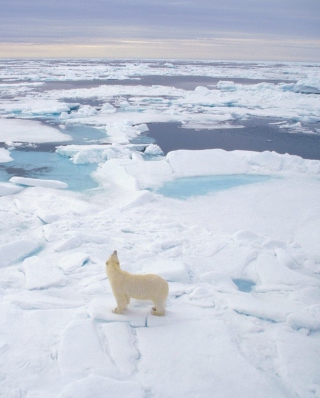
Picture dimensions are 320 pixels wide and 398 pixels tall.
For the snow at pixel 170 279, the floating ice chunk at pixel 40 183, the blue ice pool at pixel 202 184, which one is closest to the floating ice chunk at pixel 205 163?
the snow at pixel 170 279

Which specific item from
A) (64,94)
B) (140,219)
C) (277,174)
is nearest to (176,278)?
(140,219)

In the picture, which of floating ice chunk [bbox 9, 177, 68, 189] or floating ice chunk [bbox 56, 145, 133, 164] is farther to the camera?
floating ice chunk [bbox 56, 145, 133, 164]

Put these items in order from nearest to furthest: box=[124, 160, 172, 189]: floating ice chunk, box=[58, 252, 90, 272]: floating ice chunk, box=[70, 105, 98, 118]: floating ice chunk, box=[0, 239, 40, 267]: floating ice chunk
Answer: box=[58, 252, 90, 272]: floating ice chunk, box=[0, 239, 40, 267]: floating ice chunk, box=[124, 160, 172, 189]: floating ice chunk, box=[70, 105, 98, 118]: floating ice chunk

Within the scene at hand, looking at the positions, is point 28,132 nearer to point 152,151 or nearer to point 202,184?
point 152,151

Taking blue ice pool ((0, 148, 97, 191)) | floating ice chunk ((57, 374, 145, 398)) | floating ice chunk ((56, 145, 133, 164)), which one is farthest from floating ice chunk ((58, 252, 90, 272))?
floating ice chunk ((56, 145, 133, 164))

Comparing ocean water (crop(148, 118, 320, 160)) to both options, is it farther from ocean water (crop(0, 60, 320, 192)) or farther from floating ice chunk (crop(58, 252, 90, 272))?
floating ice chunk (crop(58, 252, 90, 272))

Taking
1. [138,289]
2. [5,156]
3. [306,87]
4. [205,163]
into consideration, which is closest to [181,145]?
[205,163]

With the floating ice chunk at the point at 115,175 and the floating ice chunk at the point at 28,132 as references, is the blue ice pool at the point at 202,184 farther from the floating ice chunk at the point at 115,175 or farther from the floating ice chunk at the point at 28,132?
the floating ice chunk at the point at 28,132
